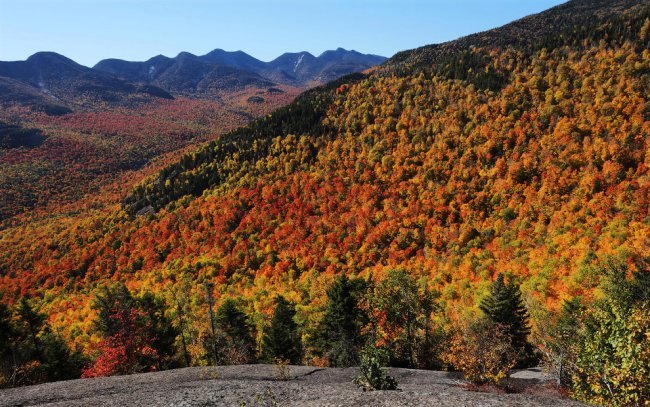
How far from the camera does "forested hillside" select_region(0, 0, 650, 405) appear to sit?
6075cm

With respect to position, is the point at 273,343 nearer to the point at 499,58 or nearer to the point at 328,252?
the point at 328,252

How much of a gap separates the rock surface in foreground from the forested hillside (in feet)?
51.1

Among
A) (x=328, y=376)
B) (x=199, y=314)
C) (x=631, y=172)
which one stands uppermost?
(x=631, y=172)

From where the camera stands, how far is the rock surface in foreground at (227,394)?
1809 centimetres

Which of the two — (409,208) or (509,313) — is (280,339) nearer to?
(509,313)

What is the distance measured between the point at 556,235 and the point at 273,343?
193 feet

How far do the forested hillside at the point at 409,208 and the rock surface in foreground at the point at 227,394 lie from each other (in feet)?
51.1

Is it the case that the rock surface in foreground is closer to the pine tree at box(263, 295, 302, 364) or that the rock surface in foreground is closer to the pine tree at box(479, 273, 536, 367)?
the pine tree at box(263, 295, 302, 364)

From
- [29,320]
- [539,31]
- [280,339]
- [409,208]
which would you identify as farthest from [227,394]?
[539,31]

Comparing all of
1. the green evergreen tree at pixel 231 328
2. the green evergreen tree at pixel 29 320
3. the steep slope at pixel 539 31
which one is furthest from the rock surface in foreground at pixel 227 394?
the steep slope at pixel 539 31

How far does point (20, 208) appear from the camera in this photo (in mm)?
168125

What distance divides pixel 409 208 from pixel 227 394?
285ft

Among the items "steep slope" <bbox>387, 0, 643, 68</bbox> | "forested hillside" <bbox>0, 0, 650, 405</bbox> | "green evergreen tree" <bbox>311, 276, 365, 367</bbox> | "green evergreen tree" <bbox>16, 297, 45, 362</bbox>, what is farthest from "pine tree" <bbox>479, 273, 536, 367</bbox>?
"steep slope" <bbox>387, 0, 643, 68</bbox>

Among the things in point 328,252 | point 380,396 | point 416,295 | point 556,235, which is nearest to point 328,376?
point 380,396
